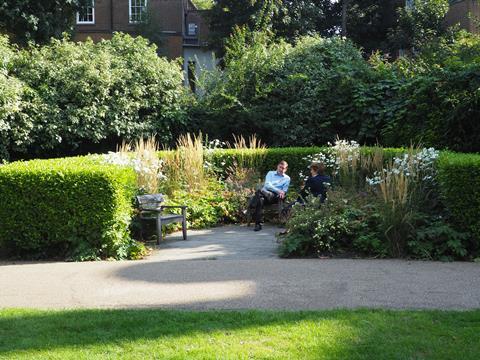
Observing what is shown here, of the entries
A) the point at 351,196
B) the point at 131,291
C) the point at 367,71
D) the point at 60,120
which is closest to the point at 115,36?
the point at 60,120

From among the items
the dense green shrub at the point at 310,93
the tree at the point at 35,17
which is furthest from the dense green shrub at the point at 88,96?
the tree at the point at 35,17

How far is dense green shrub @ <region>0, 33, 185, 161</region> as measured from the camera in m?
16.3

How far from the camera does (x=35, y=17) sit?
22359 mm

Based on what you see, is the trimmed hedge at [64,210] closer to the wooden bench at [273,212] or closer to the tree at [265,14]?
the wooden bench at [273,212]

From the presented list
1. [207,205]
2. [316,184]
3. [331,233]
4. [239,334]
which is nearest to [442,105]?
[316,184]

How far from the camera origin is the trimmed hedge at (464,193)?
8.30 meters

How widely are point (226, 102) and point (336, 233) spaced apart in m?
10.9

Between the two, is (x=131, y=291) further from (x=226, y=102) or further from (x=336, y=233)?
(x=226, y=102)

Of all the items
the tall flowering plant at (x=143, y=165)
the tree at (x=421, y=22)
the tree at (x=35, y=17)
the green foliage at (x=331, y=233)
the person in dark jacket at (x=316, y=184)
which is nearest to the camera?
the green foliage at (x=331, y=233)

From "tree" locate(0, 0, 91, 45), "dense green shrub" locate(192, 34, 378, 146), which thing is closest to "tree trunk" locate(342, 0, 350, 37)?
"dense green shrub" locate(192, 34, 378, 146)

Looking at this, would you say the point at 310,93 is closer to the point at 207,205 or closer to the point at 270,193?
the point at 270,193

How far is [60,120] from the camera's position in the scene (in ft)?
54.6

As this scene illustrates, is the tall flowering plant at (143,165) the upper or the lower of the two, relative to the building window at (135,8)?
lower

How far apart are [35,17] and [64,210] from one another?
15.7 metres
